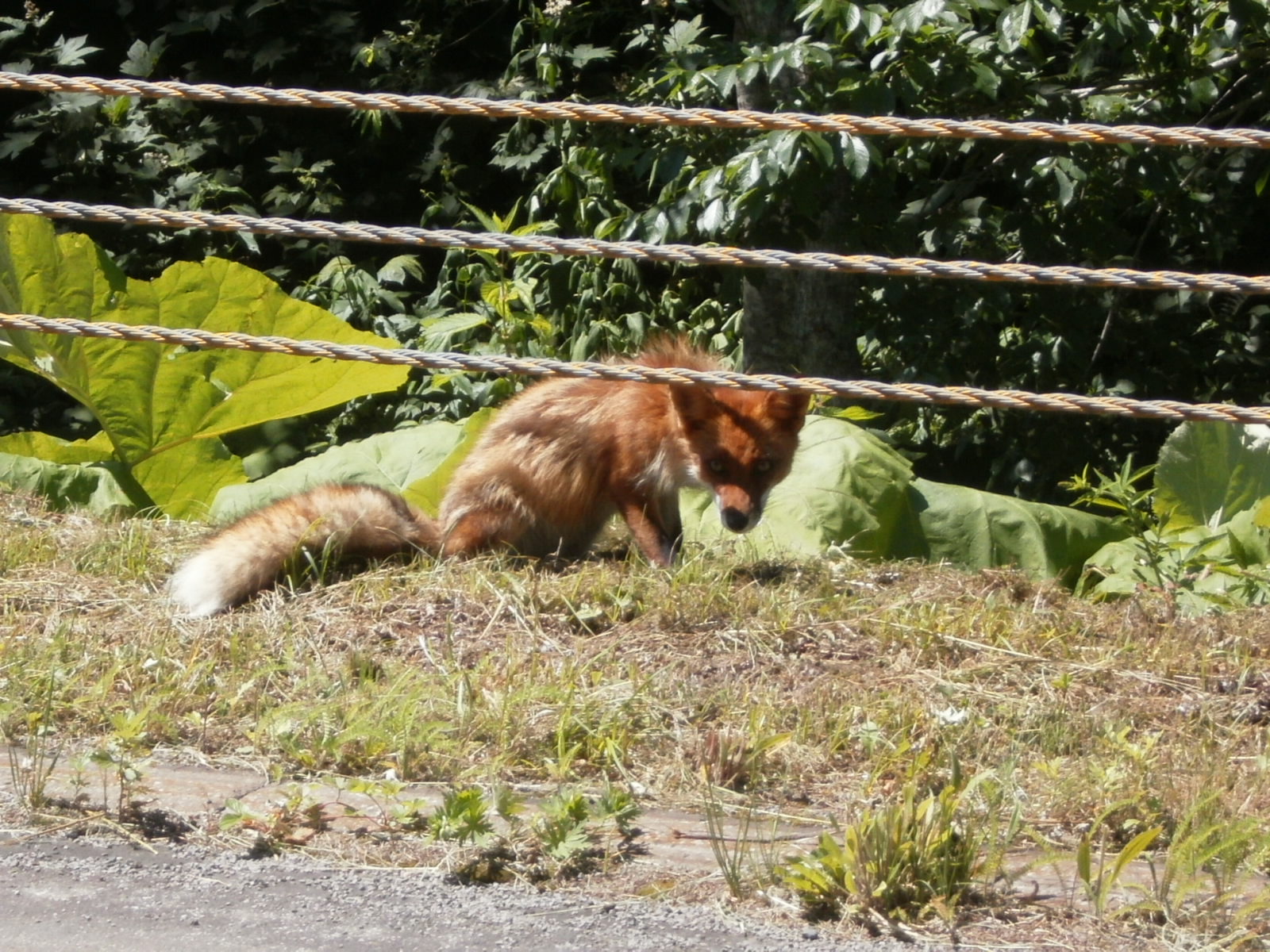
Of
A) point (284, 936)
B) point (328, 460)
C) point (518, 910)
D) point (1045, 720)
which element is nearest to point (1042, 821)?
point (1045, 720)

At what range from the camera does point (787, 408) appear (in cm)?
561

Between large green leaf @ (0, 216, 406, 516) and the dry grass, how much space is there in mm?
1679

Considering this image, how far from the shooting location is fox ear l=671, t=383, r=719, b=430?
216 inches

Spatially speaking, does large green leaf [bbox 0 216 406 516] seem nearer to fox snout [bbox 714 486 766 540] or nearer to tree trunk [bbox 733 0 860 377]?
fox snout [bbox 714 486 766 540]

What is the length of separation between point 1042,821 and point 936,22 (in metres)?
3.43

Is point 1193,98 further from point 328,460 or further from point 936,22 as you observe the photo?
point 328,460

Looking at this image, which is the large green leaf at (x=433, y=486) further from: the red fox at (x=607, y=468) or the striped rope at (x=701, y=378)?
→ the striped rope at (x=701, y=378)

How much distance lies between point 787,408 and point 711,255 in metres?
1.85

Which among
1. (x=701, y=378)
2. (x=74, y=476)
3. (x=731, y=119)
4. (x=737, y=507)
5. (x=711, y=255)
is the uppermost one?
(x=731, y=119)

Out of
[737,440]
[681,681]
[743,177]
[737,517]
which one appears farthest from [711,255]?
[737,517]

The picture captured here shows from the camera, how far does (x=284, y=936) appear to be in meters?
2.64

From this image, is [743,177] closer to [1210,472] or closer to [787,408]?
[787,408]

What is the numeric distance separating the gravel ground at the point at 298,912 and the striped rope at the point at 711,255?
66.8 inches

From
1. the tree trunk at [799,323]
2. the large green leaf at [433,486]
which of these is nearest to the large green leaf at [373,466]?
the large green leaf at [433,486]
